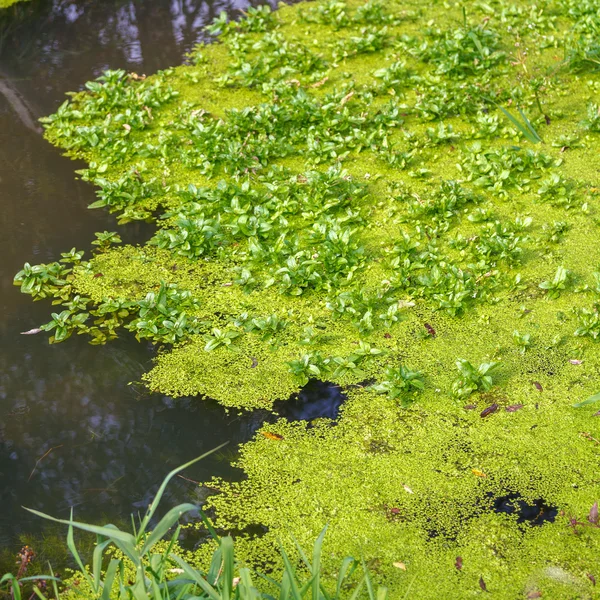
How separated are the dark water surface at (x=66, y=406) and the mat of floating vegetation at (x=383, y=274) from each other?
0.38 feet

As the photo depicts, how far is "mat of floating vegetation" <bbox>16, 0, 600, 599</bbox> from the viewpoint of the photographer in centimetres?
301

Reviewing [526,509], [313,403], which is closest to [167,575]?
[313,403]

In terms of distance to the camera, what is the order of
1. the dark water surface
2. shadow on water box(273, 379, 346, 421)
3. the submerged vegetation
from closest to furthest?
1. the submerged vegetation
2. the dark water surface
3. shadow on water box(273, 379, 346, 421)

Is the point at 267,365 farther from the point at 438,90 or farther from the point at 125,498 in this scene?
the point at 438,90

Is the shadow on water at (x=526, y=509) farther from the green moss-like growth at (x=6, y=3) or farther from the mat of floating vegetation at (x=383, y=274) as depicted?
the green moss-like growth at (x=6, y=3)

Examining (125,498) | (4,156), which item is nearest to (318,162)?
(4,156)

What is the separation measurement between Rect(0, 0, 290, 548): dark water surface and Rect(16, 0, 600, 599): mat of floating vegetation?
12cm

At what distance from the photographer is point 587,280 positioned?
4.05 meters

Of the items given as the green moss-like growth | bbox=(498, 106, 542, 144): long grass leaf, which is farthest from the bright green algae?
bbox=(498, 106, 542, 144): long grass leaf

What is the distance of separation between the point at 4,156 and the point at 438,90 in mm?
3127

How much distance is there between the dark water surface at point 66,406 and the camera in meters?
3.19

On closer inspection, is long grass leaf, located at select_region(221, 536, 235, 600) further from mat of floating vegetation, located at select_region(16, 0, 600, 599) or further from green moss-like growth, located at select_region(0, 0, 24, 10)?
green moss-like growth, located at select_region(0, 0, 24, 10)

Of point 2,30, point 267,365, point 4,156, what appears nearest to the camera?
point 267,365

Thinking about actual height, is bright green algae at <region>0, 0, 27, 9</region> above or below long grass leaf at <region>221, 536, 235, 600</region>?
above
